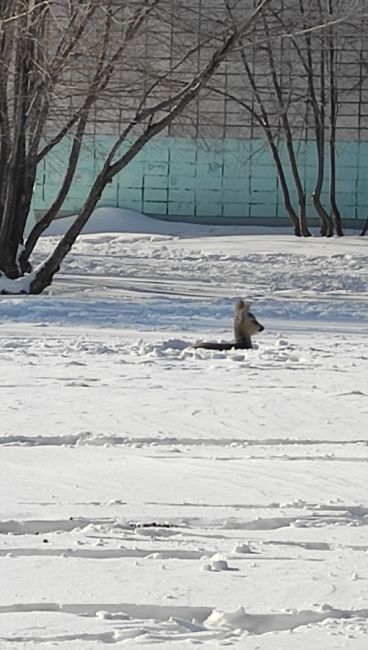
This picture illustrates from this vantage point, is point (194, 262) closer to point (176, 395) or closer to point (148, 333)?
point (148, 333)

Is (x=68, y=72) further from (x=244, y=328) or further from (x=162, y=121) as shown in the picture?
(x=244, y=328)

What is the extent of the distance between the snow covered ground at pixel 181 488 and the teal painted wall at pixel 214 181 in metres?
31.3

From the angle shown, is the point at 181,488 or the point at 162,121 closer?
the point at 181,488

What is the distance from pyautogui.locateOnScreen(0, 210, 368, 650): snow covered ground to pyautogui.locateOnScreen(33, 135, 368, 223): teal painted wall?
103ft

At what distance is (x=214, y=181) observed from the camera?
4809cm

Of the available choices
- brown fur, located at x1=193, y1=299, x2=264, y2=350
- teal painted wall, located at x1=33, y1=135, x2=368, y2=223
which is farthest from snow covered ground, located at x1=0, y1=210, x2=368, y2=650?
teal painted wall, located at x1=33, y1=135, x2=368, y2=223

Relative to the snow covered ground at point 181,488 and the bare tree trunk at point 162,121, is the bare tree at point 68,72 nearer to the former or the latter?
the bare tree trunk at point 162,121

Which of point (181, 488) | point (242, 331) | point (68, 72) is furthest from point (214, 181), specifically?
point (181, 488)

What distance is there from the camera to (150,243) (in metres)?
37.5

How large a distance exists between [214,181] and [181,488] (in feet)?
137

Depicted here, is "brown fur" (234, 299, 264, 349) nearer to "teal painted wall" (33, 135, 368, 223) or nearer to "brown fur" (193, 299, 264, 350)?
"brown fur" (193, 299, 264, 350)

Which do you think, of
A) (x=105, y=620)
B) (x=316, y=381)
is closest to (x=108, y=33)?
(x=316, y=381)

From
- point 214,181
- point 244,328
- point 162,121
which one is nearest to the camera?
point 244,328

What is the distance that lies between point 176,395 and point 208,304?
1035 cm
